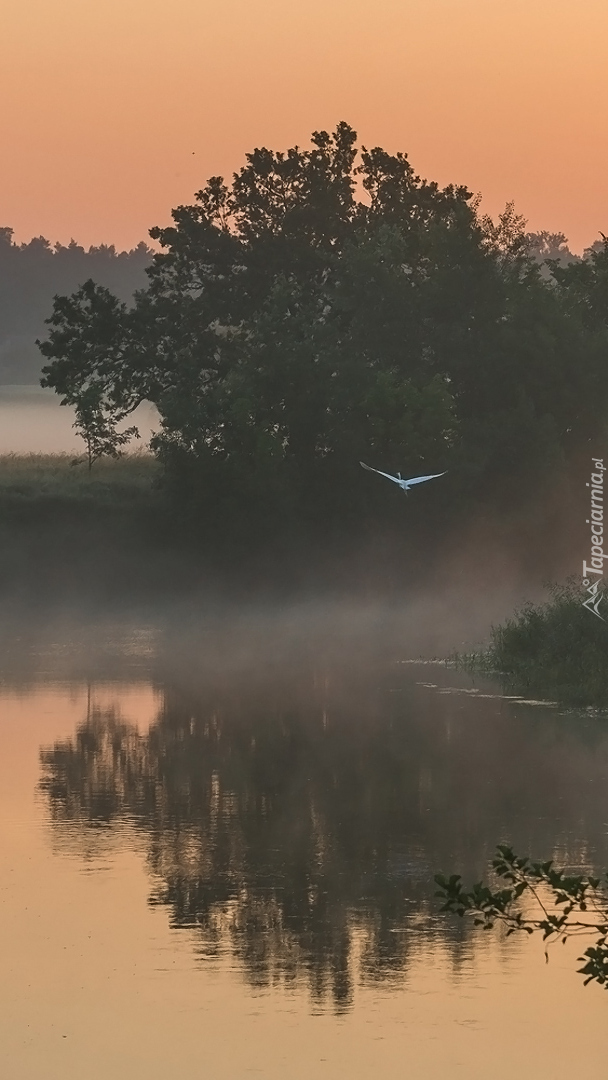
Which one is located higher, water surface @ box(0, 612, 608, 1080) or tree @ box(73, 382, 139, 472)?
tree @ box(73, 382, 139, 472)

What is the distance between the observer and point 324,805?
2494cm

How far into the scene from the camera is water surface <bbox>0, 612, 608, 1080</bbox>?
14.6 meters

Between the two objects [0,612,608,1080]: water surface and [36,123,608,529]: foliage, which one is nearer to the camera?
[0,612,608,1080]: water surface

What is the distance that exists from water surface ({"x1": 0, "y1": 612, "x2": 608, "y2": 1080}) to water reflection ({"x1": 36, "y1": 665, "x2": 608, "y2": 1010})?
5 cm

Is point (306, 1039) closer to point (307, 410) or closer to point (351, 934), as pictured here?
point (351, 934)

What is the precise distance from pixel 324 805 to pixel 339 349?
37.1m

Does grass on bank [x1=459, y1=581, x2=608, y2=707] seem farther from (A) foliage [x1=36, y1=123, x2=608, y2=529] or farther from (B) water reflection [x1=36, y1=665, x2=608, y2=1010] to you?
(A) foliage [x1=36, y1=123, x2=608, y2=529]

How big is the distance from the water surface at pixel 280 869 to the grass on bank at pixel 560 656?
2.39 ft

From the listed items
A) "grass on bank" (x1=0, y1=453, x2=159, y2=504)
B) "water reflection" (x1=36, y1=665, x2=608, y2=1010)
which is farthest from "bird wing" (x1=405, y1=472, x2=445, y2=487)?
"water reflection" (x1=36, y1=665, x2=608, y2=1010)

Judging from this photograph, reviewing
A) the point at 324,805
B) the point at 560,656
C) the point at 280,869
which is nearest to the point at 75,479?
the point at 560,656

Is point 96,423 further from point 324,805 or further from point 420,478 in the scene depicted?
point 324,805

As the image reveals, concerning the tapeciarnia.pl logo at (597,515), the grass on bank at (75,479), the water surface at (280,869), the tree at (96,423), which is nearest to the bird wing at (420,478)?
the tapeciarnia.pl logo at (597,515)

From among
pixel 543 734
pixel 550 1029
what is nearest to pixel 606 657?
pixel 543 734

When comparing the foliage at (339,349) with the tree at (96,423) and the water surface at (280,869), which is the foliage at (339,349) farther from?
the water surface at (280,869)
